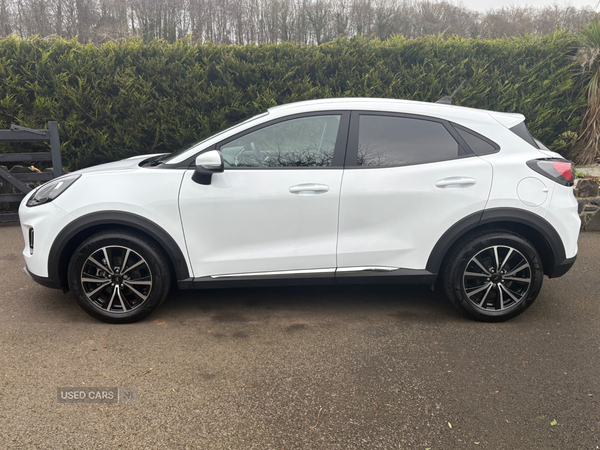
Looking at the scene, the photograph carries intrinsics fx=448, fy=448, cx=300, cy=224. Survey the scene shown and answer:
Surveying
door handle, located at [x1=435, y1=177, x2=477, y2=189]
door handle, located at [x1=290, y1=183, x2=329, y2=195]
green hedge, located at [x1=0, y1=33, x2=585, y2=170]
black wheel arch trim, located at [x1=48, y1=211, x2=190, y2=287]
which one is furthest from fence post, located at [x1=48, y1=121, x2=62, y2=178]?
door handle, located at [x1=435, y1=177, x2=477, y2=189]

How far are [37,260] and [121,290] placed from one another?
2.23 feet

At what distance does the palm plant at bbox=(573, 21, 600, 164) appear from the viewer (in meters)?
8.41

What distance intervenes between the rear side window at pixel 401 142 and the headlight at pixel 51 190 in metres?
2.29

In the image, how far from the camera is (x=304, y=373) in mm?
2908

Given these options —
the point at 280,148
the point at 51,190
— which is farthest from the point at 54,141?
the point at 280,148

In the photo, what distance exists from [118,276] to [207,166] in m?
1.11

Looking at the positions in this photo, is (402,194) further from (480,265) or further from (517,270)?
(517,270)

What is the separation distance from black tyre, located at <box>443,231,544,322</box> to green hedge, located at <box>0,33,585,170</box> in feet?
18.0

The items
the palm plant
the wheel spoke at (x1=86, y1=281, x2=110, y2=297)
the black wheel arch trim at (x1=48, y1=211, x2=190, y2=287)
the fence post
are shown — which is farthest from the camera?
the palm plant

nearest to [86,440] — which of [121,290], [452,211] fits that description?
[121,290]

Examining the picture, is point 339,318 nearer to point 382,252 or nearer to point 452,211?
point 382,252

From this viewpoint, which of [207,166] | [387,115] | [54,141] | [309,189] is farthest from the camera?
[54,141]

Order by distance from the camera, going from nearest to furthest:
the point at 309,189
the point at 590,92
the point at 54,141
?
the point at 309,189, the point at 54,141, the point at 590,92

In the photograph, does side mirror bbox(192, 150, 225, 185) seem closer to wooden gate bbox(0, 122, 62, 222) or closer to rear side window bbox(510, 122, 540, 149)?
rear side window bbox(510, 122, 540, 149)
